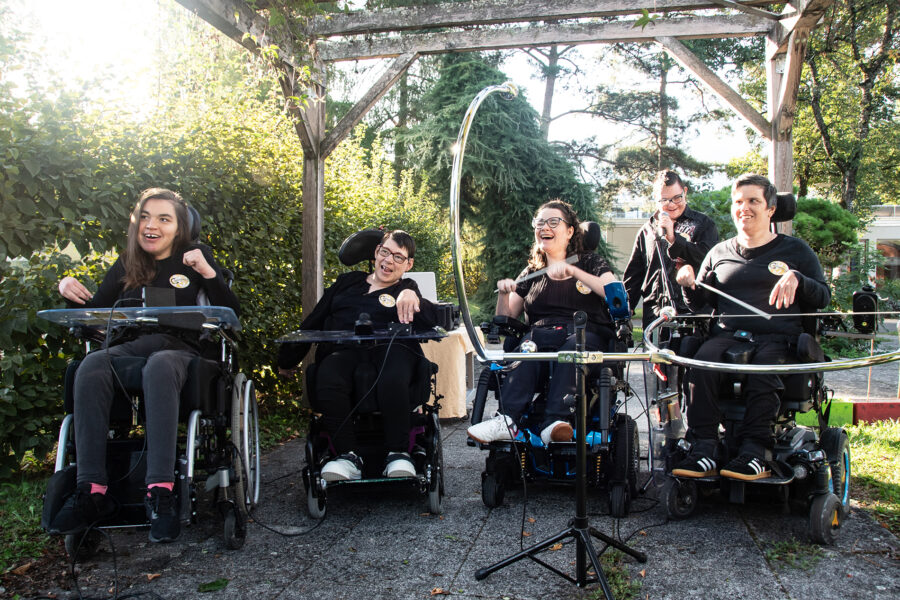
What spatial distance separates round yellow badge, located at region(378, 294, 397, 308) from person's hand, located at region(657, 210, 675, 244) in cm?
153

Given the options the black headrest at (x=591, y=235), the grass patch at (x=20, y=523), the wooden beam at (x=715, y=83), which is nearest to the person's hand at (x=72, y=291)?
the grass patch at (x=20, y=523)

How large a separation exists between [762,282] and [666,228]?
725 mm

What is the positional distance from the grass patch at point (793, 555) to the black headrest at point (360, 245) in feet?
7.83

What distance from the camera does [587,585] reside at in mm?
2467

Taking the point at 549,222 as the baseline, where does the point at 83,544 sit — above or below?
below

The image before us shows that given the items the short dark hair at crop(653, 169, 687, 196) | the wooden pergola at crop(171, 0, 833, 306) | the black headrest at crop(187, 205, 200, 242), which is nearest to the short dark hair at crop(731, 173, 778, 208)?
the short dark hair at crop(653, 169, 687, 196)

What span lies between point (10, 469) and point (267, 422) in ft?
7.17

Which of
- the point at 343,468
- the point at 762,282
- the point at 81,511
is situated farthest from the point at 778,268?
the point at 81,511

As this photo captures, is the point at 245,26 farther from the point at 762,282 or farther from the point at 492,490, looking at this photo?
the point at 762,282

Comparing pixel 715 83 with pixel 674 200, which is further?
pixel 715 83

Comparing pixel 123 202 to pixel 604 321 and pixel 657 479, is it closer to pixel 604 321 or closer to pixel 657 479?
pixel 604 321

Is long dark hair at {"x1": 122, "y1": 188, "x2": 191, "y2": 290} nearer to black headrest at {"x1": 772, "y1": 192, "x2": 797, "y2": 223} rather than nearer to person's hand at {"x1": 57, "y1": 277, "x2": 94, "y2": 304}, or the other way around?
person's hand at {"x1": 57, "y1": 277, "x2": 94, "y2": 304}

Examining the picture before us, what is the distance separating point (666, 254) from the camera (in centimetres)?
384

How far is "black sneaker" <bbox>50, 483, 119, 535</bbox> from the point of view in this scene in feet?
8.05
